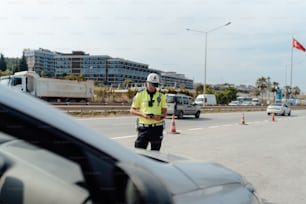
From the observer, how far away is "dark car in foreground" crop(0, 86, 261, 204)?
1.08 m

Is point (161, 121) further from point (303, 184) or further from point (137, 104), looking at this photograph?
point (303, 184)

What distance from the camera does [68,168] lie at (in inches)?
51.0

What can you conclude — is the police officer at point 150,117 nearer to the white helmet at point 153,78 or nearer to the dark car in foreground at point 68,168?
the white helmet at point 153,78

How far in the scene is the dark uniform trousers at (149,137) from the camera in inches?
195

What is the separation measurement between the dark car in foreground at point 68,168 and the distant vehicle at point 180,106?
19827 mm

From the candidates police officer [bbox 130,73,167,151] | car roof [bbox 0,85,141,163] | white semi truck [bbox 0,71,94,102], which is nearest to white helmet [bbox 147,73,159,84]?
police officer [bbox 130,73,167,151]

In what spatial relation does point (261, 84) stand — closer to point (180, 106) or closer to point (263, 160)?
point (180, 106)

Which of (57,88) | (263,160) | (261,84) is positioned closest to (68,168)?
(263,160)

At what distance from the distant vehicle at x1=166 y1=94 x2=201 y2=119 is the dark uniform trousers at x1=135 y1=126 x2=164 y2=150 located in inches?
643

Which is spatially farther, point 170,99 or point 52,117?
point 170,99

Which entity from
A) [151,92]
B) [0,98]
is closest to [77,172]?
[0,98]

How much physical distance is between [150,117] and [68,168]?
3.69 meters

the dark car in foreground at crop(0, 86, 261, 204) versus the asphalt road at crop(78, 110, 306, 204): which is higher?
the dark car in foreground at crop(0, 86, 261, 204)

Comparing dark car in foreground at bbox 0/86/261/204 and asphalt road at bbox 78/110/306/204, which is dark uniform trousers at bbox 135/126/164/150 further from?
dark car in foreground at bbox 0/86/261/204
